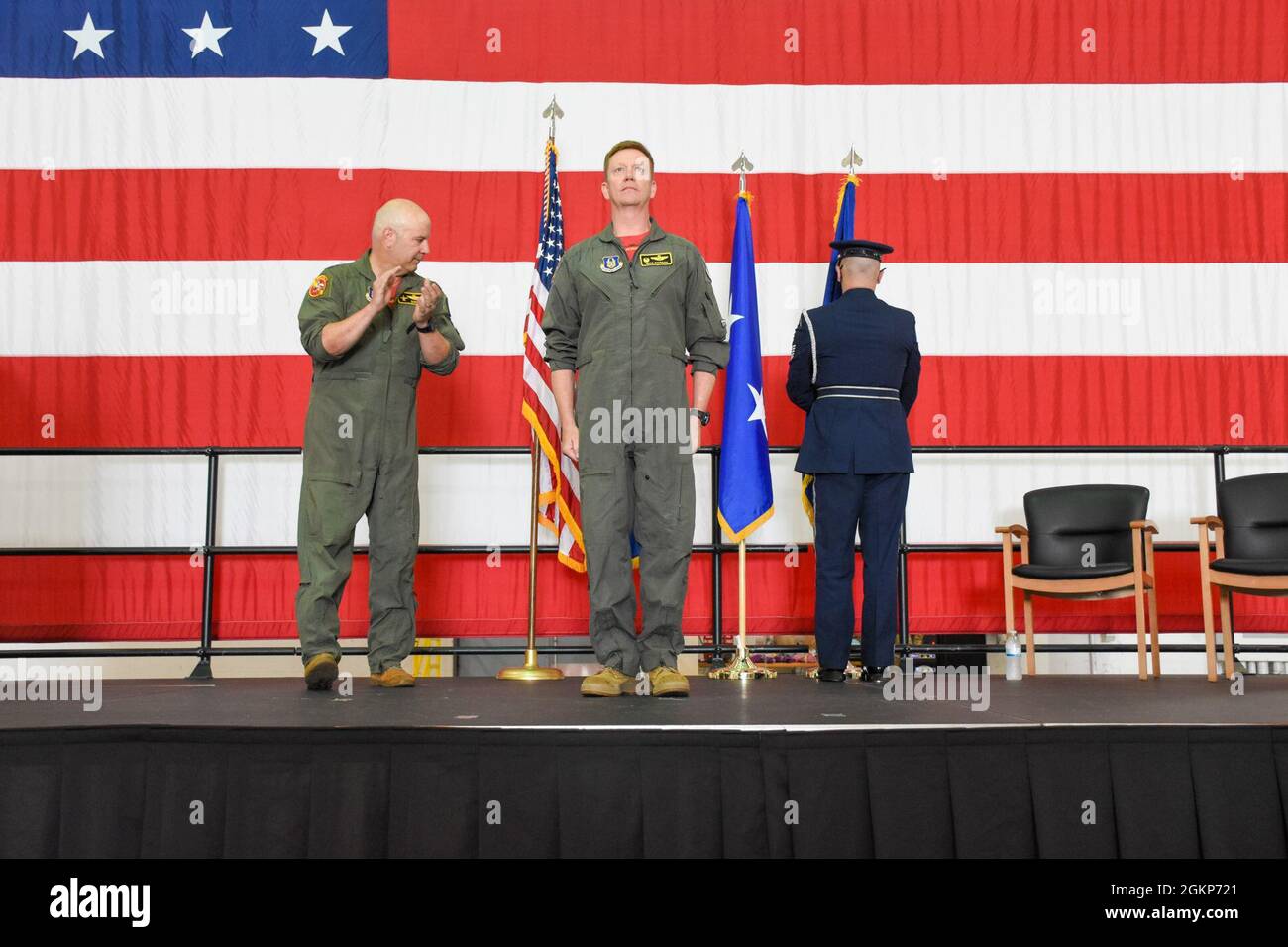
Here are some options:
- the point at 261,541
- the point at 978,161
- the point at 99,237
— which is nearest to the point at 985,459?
the point at 978,161

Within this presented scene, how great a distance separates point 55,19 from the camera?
197 inches

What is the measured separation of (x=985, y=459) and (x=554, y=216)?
2.14 metres

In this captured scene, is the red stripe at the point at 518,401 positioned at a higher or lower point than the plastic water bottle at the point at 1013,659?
higher

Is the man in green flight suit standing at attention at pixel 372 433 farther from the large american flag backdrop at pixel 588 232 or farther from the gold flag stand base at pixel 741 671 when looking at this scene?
the gold flag stand base at pixel 741 671

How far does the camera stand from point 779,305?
500 centimetres

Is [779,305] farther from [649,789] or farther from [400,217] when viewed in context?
[649,789]

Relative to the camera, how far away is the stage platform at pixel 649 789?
2.26 metres

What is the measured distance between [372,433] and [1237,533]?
130 inches

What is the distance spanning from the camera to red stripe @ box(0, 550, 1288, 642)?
482cm

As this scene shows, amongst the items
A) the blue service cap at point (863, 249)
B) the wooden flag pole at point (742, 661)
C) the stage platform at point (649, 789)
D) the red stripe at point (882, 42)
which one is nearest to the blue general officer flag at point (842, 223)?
the blue service cap at point (863, 249)

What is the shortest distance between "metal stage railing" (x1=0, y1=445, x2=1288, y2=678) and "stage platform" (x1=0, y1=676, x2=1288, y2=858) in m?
2.22

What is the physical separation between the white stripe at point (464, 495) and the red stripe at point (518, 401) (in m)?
0.10

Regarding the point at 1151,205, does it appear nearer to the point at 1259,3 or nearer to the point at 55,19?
the point at 1259,3

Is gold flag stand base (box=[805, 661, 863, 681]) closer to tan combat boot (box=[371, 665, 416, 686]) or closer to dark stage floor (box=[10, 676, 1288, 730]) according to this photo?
dark stage floor (box=[10, 676, 1288, 730])
